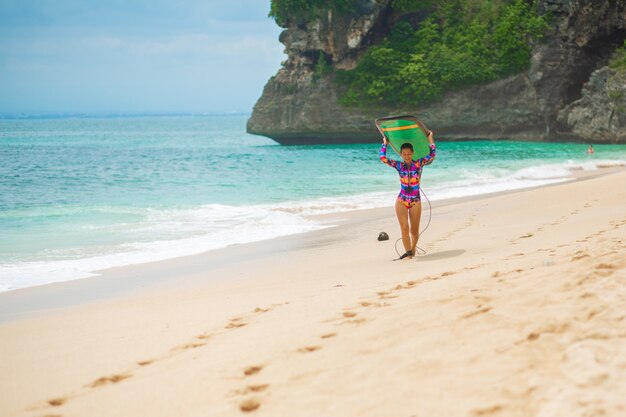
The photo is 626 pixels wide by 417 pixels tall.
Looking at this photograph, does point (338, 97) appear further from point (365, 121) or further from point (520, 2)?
point (520, 2)

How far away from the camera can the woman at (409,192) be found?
752cm

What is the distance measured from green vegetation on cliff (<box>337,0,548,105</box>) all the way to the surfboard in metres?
37.1

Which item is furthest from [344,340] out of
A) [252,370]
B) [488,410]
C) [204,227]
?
[204,227]

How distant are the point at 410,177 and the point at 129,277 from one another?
3722 millimetres

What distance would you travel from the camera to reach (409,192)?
764 centimetres

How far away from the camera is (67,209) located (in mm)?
15688

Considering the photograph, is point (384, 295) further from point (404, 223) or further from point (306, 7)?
point (306, 7)

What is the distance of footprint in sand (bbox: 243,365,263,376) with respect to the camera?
3.53 m

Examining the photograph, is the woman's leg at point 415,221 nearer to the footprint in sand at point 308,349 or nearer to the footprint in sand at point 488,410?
the footprint in sand at point 308,349

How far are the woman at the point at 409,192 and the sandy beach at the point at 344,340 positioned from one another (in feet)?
1.22

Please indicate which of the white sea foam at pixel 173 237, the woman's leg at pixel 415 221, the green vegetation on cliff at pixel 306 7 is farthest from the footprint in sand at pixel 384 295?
the green vegetation on cliff at pixel 306 7

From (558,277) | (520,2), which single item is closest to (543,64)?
(520,2)

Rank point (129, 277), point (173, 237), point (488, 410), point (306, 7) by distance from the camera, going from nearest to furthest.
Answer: point (488, 410) → point (129, 277) → point (173, 237) → point (306, 7)

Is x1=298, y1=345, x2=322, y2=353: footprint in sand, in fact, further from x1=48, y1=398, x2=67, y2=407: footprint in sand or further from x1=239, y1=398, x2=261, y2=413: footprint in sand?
x1=48, y1=398, x2=67, y2=407: footprint in sand
